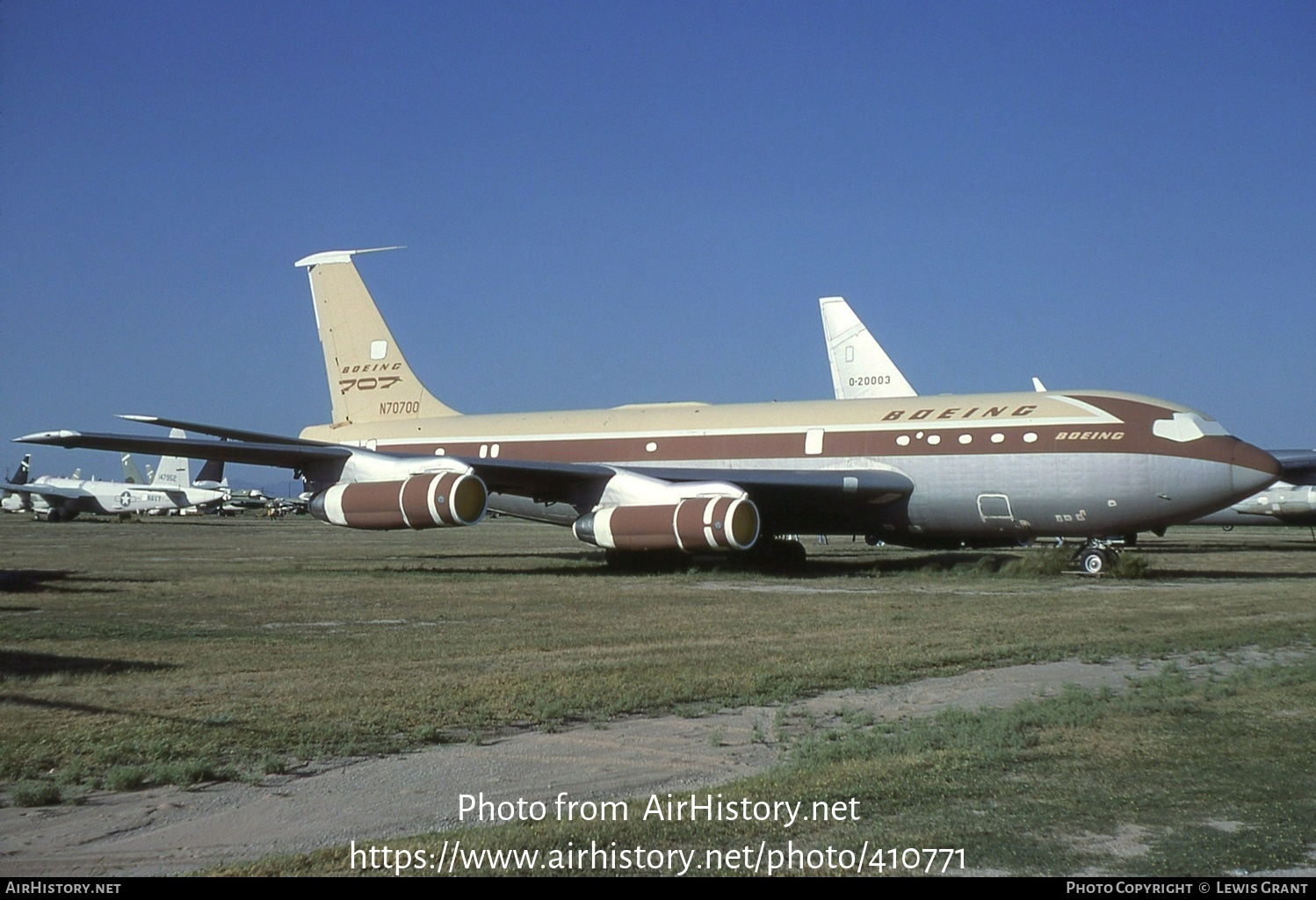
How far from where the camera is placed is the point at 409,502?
21.8 m

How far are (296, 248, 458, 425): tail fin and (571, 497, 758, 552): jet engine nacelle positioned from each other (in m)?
10.1

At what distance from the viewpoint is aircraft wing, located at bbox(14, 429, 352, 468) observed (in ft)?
73.0

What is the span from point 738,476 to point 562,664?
533 inches

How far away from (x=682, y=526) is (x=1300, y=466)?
2291cm

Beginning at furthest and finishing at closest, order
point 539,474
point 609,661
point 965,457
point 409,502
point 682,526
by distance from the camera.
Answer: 1. point 539,474
2. point 965,457
3. point 409,502
4. point 682,526
5. point 609,661

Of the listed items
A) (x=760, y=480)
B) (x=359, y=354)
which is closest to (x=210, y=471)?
(x=359, y=354)

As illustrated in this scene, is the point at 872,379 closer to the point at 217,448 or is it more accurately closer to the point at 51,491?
the point at 217,448

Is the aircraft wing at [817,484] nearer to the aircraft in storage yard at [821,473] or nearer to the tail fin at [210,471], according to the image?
the aircraft in storage yard at [821,473]

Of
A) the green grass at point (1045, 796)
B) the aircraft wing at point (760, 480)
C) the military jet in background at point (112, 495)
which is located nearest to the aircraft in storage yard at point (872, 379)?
the aircraft wing at point (760, 480)

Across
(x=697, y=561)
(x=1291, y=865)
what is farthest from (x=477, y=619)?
(x=697, y=561)

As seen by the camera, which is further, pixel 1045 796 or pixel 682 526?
pixel 682 526

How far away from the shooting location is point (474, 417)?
2967cm

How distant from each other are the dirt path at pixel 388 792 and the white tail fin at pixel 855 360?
99.6ft
